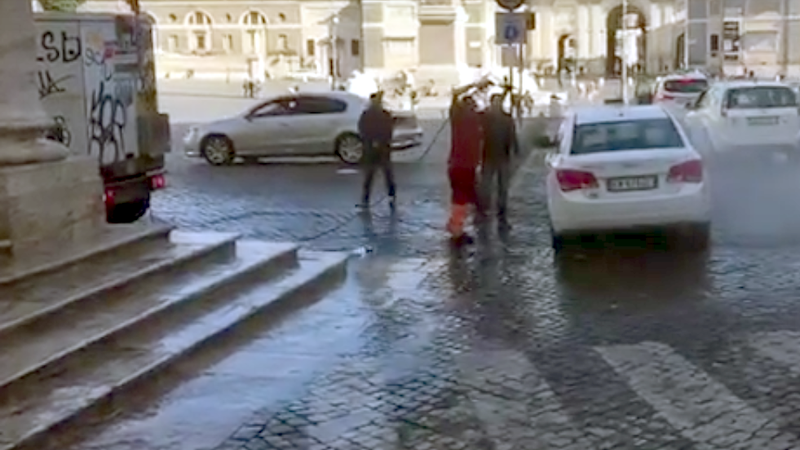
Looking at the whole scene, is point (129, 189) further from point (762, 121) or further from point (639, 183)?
point (762, 121)

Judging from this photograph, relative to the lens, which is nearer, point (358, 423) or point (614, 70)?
point (358, 423)

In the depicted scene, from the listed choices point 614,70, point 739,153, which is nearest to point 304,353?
point 739,153

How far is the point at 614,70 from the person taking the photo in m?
86.6

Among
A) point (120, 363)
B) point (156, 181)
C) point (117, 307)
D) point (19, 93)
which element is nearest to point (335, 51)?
point (156, 181)

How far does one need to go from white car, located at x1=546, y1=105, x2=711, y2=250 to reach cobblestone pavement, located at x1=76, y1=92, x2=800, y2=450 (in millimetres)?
372

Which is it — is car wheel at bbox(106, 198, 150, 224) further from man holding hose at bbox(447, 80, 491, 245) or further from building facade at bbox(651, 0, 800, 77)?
building facade at bbox(651, 0, 800, 77)

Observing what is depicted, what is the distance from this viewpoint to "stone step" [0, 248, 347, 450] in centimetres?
700

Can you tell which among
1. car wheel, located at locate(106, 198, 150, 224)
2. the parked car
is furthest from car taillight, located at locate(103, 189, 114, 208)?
the parked car

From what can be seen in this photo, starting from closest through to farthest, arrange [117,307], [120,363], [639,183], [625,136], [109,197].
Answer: [120,363] < [117,307] < [639,183] < [625,136] < [109,197]

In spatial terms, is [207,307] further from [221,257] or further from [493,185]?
[493,185]

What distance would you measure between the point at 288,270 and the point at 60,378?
4.20 m

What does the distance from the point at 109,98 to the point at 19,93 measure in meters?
4.14

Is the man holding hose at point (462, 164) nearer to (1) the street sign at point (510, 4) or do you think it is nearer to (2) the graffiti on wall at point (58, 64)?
(2) the graffiti on wall at point (58, 64)

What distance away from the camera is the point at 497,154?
1722 centimetres
